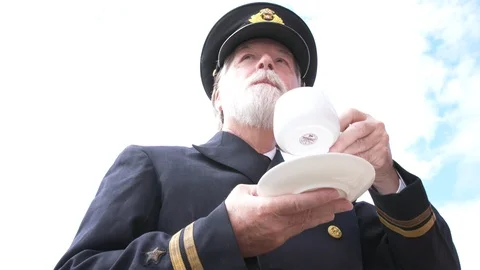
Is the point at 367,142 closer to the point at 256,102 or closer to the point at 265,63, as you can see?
the point at 256,102

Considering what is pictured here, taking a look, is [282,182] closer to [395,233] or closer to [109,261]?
[109,261]

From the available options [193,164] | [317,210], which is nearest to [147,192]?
[193,164]

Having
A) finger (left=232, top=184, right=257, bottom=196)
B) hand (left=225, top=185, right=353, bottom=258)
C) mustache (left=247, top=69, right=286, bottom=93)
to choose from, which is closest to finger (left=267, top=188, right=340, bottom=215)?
hand (left=225, top=185, right=353, bottom=258)

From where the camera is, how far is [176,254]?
196cm

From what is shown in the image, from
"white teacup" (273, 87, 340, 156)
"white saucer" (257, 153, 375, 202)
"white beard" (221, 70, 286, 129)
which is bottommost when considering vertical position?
"white saucer" (257, 153, 375, 202)

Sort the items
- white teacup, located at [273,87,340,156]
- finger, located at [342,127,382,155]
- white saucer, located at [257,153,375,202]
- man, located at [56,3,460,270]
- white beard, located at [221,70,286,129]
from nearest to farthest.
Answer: white saucer, located at [257,153,375,202]
white teacup, located at [273,87,340,156]
man, located at [56,3,460,270]
finger, located at [342,127,382,155]
white beard, located at [221,70,286,129]

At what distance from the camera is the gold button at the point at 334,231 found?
2670 mm

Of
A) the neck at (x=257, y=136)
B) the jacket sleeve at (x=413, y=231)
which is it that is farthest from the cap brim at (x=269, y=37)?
the jacket sleeve at (x=413, y=231)

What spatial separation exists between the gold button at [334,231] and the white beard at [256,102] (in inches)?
31.3

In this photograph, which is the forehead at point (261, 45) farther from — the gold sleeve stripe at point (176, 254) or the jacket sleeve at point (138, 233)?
the gold sleeve stripe at point (176, 254)

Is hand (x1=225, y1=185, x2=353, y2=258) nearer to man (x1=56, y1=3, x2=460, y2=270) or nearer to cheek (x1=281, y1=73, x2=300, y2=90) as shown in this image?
man (x1=56, y1=3, x2=460, y2=270)

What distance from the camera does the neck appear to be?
333 cm

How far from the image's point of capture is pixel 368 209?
126 inches

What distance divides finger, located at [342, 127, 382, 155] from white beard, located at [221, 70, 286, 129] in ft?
3.29
